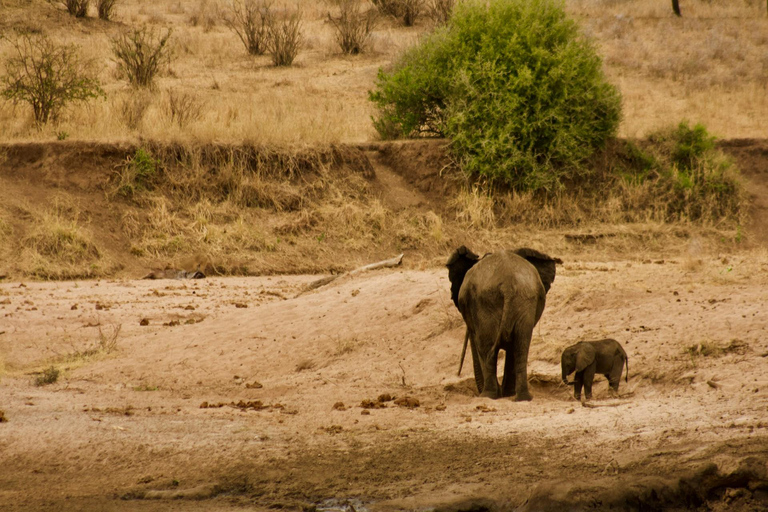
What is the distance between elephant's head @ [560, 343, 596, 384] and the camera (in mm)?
6438

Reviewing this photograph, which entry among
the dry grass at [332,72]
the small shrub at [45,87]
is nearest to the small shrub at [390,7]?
the dry grass at [332,72]

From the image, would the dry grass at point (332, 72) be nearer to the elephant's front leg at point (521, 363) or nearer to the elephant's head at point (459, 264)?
the elephant's head at point (459, 264)

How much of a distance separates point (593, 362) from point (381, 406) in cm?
168

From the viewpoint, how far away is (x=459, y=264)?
280 inches

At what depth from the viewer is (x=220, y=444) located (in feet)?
18.8

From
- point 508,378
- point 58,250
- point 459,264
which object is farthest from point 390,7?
point 508,378

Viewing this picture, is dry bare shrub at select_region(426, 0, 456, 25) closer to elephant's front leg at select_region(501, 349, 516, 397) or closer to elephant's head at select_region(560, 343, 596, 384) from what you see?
elephant's front leg at select_region(501, 349, 516, 397)

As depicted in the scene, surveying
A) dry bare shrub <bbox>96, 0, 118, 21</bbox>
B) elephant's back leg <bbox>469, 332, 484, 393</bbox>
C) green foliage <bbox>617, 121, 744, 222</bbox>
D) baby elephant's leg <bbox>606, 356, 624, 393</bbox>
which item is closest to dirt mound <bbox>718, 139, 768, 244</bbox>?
green foliage <bbox>617, 121, 744, 222</bbox>

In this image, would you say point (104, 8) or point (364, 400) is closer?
point (364, 400)

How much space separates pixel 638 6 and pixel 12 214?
34959mm

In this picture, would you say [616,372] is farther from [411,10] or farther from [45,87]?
[411,10]

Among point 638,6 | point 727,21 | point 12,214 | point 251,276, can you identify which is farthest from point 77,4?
point 727,21

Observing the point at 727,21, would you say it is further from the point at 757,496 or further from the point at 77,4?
the point at 757,496

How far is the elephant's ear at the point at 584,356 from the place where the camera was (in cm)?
643
